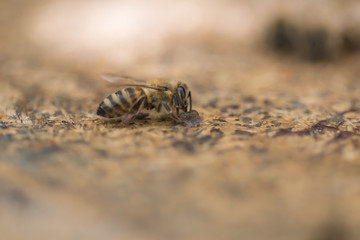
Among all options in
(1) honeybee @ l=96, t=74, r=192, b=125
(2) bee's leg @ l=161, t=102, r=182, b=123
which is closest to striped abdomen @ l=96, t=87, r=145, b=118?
(1) honeybee @ l=96, t=74, r=192, b=125

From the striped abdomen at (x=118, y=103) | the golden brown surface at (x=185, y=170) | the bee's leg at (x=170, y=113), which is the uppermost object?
the striped abdomen at (x=118, y=103)

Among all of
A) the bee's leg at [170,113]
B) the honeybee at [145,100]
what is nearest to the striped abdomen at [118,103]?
the honeybee at [145,100]

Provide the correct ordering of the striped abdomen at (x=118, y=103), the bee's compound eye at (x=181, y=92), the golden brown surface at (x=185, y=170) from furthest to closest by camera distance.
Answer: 1. the bee's compound eye at (x=181, y=92)
2. the striped abdomen at (x=118, y=103)
3. the golden brown surface at (x=185, y=170)

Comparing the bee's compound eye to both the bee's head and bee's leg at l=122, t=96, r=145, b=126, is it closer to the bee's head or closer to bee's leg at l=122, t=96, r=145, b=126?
the bee's head

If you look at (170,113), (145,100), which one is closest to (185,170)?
(170,113)

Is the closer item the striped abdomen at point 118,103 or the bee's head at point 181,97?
the striped abdomen at point 118,103

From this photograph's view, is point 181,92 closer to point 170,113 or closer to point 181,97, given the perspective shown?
point 181,97

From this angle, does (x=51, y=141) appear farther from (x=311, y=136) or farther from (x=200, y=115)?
(x=311, y=136)

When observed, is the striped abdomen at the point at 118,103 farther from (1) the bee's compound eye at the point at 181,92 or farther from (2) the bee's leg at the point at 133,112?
(1) the bee's compound eye at the point at 181,92
